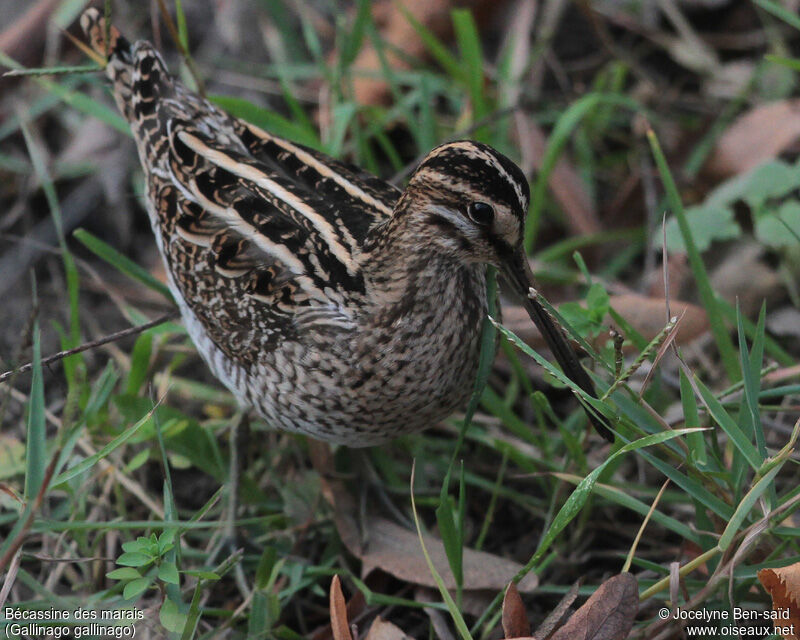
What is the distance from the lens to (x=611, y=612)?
2289 millimetres

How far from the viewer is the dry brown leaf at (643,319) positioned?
127 inches

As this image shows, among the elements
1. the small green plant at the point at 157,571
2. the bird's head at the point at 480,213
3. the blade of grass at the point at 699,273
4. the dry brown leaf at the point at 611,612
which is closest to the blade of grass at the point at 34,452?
the small green plant at the point at 157,571

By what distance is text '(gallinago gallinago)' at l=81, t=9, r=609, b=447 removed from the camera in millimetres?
2480

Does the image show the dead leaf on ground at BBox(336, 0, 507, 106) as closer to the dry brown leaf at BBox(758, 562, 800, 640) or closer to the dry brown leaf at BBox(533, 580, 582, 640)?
the dry brown leaf at BBox(533, 580, 582, 640)

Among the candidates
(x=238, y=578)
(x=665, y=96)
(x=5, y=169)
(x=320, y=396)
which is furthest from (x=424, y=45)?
(x=238, y=578)

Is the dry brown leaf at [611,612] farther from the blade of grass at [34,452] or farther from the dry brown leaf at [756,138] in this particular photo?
the dry brown leaf at [756,138]

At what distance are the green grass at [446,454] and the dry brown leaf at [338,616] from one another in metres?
Result: 0.22

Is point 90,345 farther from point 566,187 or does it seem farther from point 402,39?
point 402,39

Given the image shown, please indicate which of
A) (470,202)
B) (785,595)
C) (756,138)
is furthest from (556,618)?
(756,138)

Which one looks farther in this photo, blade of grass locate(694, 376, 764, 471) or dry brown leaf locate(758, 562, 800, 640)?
blade of grass locate(694, 376, 764, 471)

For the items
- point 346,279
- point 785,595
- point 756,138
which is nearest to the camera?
point 785,595

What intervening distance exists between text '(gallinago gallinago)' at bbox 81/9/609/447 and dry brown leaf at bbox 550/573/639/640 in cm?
45

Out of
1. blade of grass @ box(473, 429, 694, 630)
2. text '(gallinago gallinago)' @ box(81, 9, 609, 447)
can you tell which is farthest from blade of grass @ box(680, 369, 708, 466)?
text '(gallinago gallinago)' @ box(81, 9, 609, 447)

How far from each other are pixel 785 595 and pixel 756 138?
2194 mm
